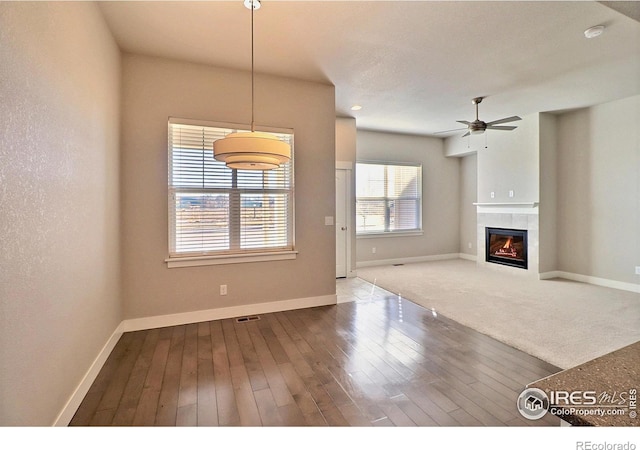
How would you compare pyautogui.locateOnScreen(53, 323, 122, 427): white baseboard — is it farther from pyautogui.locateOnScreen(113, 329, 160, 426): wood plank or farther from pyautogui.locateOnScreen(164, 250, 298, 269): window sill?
pyautogui.locateOnScreen(164, 250, 298, 269): window sill

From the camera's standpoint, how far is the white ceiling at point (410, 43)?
2.60 metres

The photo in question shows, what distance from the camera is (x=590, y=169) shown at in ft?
17.5

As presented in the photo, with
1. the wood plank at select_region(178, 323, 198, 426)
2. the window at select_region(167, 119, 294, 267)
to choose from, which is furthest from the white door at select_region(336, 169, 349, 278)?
the wood plank at select_region(178, 323, 198, 426)

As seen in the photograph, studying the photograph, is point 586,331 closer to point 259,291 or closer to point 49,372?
point 259,291

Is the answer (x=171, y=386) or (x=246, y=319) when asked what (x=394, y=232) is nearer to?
(x=246, y=319)

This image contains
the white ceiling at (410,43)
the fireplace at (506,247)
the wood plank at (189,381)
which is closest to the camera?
the wood plank at (189,381)

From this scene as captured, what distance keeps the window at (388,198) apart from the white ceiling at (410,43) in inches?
98.5

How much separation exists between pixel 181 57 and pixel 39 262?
2.67 meters

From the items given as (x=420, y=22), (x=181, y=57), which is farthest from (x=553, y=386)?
(x=181, y=57)

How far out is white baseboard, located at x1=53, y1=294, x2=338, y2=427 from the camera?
2055 mm

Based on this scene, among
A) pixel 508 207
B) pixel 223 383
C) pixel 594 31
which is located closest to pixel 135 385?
pixel 223 383

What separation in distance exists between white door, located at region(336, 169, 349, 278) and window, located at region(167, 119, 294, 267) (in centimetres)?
191

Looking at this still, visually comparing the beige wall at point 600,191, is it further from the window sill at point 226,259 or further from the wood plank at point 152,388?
the wood plank at point 152,388

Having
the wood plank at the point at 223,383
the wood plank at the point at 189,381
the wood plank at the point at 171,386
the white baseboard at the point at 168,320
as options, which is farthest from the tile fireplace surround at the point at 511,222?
the wood plank at the point at 171,386
